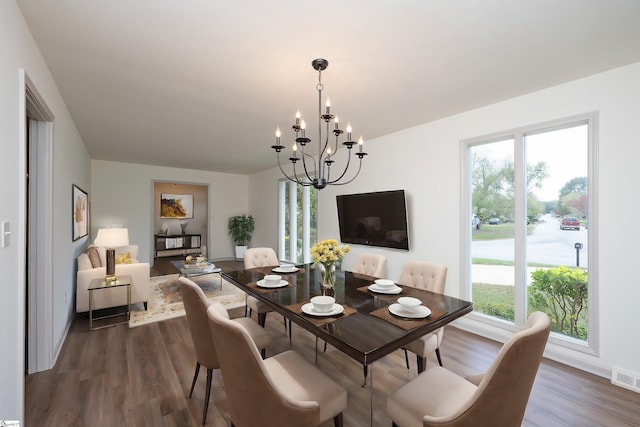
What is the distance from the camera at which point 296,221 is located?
21.0ft

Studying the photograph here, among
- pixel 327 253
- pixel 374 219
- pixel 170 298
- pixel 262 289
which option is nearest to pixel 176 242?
pixel 170 298

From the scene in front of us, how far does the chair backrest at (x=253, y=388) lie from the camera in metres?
1.09

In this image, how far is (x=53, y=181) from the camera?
2.44 m

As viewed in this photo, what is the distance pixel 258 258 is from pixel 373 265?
1.43 metres

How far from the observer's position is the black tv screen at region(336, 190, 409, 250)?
12.3 ft

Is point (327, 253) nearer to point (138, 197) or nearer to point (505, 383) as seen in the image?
point (505, 383)

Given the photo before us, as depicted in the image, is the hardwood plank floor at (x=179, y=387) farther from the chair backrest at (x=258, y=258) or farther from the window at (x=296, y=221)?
the window at (x=296, y=221)

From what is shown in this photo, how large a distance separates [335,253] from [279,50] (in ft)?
5.21

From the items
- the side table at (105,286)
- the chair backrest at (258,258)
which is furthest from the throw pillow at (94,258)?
the chair backrest at (258,258)

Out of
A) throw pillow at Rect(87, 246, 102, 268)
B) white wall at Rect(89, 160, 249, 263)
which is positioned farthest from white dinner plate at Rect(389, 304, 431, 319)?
white wall at Rect(89, 160, 249, 263)

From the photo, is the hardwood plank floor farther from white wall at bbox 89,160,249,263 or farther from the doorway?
white wall at bbox 89,160,249,263

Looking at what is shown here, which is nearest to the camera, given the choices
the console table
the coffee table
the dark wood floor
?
the dark wood floor

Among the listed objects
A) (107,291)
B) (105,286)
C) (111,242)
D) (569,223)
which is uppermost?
(569,223)

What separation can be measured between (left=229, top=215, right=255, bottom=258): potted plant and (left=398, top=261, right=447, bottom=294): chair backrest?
5.91m
